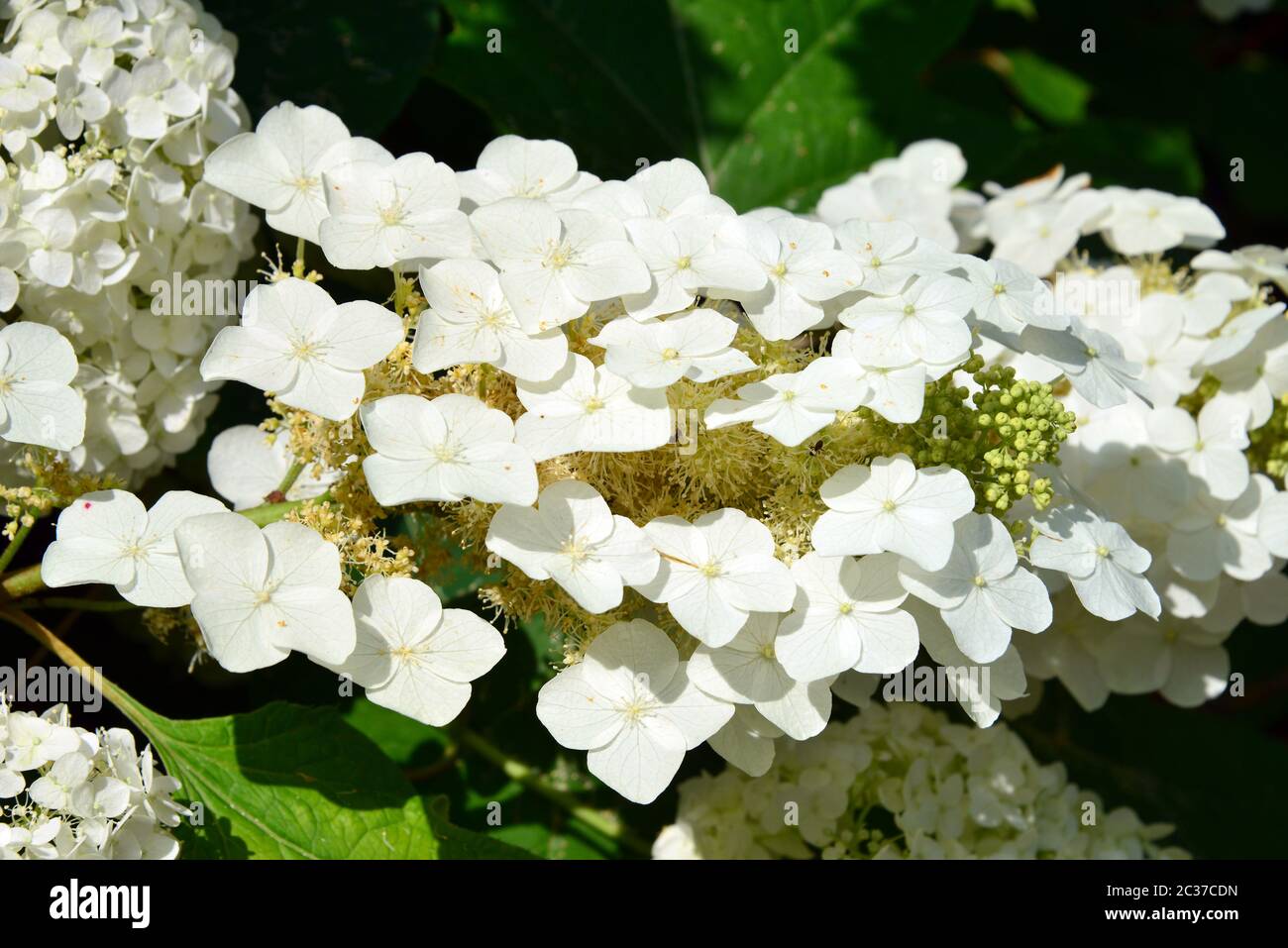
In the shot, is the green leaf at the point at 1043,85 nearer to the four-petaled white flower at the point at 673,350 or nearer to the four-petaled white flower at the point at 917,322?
the four-petaled white flower at the point at 917,322

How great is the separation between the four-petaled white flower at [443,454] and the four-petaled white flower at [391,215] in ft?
0.48

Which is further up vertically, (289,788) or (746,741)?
(746,741)

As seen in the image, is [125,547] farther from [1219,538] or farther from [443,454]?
[1219,538]

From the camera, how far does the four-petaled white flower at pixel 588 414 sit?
1050 millimetres

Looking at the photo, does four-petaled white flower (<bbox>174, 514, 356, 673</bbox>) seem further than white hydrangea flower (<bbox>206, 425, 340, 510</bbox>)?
No

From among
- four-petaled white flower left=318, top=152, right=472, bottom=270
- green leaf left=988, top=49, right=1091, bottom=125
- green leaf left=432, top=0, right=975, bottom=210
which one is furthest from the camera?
green leaf left=988, top=49, right=1091, bottom=125

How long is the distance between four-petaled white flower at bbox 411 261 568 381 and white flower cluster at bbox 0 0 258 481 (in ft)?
1.19

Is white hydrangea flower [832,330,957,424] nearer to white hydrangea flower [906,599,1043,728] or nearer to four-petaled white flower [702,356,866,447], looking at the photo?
four-petaled white flower [702,356,866,447]

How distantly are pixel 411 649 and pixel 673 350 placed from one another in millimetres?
359

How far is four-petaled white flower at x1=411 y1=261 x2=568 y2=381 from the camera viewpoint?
108 centimetres

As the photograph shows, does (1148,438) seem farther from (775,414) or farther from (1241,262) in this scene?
(775,414)

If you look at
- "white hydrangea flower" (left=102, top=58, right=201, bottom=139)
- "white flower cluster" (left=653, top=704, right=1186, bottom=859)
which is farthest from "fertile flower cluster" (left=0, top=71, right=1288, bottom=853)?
"white flower cluster" (left=653, top=704, right=1186, bottom=859)

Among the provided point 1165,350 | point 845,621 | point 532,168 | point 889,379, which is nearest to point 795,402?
point 889,379

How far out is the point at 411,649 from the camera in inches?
→ 43.3
